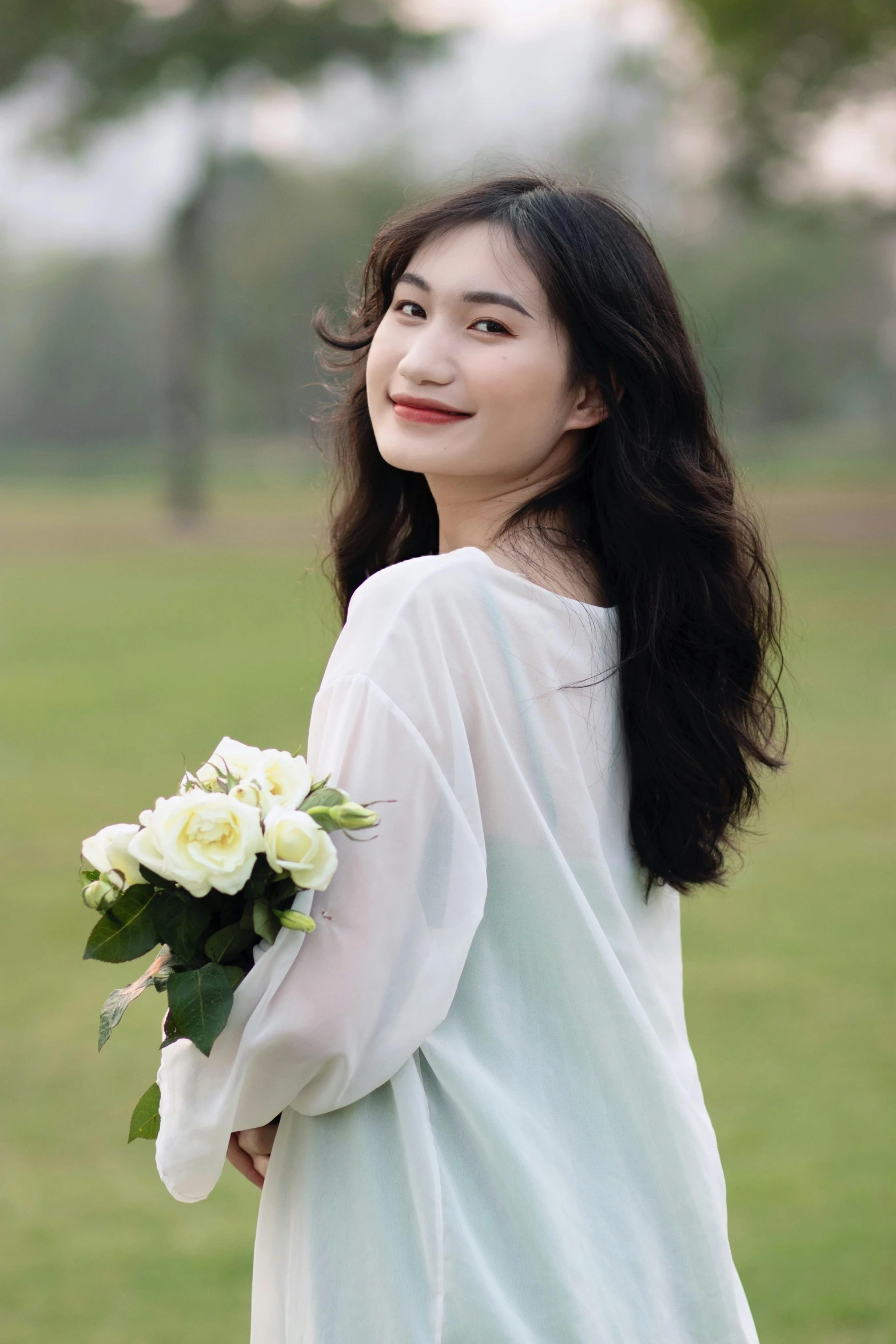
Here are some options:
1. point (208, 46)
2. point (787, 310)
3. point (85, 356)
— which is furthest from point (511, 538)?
point (85, 356)

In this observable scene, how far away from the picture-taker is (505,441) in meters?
1.84

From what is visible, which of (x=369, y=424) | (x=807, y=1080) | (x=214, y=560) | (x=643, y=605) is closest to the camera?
(x=643, y=605)

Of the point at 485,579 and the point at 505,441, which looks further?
the point at 505,441

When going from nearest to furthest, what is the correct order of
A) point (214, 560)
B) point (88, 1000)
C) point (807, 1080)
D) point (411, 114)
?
point (807, 1080)
point (88, 1000)
point (214, 560)
point (411, 114)

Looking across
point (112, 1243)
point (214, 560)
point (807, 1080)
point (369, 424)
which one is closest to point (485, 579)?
point (369, 424)

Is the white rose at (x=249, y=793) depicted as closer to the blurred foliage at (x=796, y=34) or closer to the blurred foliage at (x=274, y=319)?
the blurred foliage at (x=796, y=34)

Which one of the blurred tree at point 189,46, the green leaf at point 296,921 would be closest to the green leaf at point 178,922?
the green leaf at point 296,921

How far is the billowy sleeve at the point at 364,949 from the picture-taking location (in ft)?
4.98

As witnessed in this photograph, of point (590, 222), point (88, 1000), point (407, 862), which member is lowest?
point (88, 1000)

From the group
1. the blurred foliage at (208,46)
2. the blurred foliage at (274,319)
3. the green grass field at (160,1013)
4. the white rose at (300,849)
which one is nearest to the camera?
the white rose at (300,849)

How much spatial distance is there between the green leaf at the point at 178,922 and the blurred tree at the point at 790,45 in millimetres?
19055

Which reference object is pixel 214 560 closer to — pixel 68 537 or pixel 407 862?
pixel 68 537

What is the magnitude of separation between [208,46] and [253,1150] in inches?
1139

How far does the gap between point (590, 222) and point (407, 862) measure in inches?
33.1
